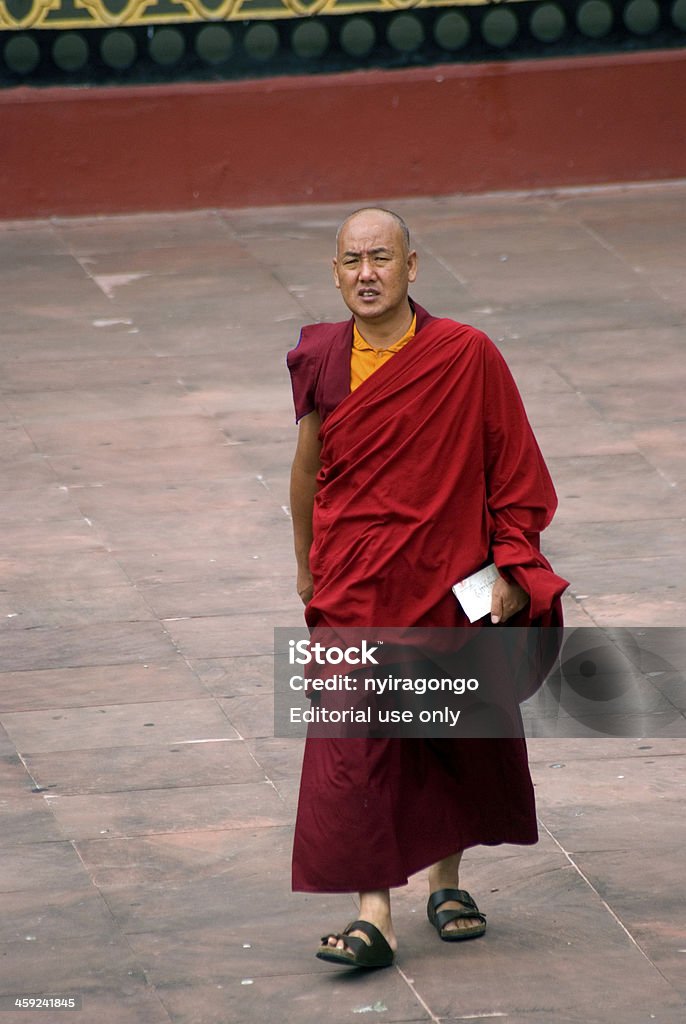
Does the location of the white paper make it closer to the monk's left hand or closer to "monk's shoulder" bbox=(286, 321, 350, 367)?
the monk's left hand

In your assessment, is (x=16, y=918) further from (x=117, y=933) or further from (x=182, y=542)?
(x=182, y=542)

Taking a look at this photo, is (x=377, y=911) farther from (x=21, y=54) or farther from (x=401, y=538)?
(x=21, y=54)

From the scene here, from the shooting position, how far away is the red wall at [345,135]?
37.5 ft

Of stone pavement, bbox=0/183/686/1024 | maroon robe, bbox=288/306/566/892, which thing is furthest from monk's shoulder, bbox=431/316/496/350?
stone pavement, bbox=0/183/686/1024

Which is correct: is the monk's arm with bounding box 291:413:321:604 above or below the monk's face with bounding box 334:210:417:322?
below

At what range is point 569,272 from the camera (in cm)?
1048

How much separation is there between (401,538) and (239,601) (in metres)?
2.30

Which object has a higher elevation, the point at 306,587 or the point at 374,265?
the point at 374,265

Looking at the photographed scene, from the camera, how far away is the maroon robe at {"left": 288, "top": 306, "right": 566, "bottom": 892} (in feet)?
14.4

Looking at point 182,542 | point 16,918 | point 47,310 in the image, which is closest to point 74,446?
point 182,542

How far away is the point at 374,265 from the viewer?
14.9 feet

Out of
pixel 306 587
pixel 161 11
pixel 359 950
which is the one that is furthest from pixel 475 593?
pixel 161 11

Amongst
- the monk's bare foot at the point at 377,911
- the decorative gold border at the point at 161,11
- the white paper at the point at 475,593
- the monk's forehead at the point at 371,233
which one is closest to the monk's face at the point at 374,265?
the monk's forehead at the point at 371,233

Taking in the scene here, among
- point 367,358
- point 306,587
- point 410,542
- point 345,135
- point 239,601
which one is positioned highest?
point 367,358
